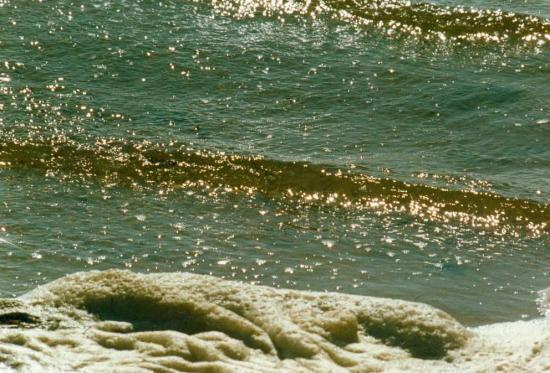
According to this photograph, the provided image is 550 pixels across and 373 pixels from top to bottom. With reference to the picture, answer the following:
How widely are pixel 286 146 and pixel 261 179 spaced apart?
1.48 feet

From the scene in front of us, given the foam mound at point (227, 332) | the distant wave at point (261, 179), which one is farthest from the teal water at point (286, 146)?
the foam mound at point (227, 332)

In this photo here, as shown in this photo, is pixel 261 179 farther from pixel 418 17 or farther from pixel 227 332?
pixel 418 17

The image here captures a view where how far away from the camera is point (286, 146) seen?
6293mm

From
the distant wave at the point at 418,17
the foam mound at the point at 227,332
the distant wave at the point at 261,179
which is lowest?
the distant wave at the point at 261,179

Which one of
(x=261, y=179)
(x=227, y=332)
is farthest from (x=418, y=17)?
(x=227, y=332)

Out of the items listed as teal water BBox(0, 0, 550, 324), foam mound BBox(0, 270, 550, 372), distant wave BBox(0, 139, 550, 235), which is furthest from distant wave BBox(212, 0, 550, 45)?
foam mound BBox(0, 270, 550, 372)

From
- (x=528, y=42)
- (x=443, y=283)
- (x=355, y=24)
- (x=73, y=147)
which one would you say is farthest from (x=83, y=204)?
(x=528, y=42)

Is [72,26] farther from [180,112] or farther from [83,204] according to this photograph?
[83,204]

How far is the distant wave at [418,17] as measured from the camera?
8.44 m

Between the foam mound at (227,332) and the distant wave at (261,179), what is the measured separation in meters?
1.41

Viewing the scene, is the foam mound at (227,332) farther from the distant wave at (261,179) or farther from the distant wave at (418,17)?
the distant wave at (418,17)

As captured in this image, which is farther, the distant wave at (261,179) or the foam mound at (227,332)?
the distant wave at (261,179)

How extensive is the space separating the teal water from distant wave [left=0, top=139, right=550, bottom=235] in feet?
0.04

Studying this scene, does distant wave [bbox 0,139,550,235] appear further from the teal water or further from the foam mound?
the foam mound
